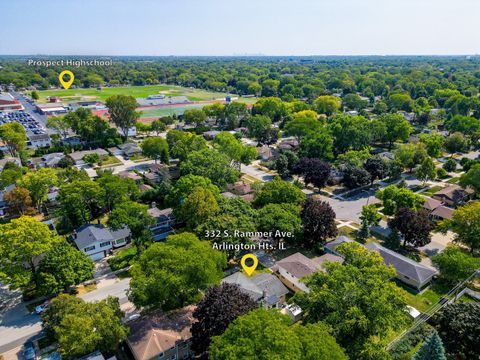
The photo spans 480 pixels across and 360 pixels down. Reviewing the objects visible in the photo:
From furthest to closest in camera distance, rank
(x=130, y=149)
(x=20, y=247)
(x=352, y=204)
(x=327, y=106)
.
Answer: (x=327, y=106) < (x=130, y=149) < (x=352, y=204) < (x=20, y=247)

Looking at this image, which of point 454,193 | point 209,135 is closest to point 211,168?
point 454,193

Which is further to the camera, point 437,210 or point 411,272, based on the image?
point 437,210

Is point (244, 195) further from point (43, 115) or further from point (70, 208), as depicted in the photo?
point (43, 115)

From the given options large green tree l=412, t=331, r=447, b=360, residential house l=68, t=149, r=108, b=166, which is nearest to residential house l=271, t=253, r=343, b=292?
large green tree l=412, t=331, r=447, b=360

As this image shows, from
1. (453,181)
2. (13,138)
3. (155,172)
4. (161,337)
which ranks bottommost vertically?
(453,181)

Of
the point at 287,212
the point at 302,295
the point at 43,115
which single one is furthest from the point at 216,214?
the point at 43,115

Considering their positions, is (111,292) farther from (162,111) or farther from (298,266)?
(162,111)

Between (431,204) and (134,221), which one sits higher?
(134,221)

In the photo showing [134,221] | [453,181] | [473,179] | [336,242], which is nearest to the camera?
[134,221]
